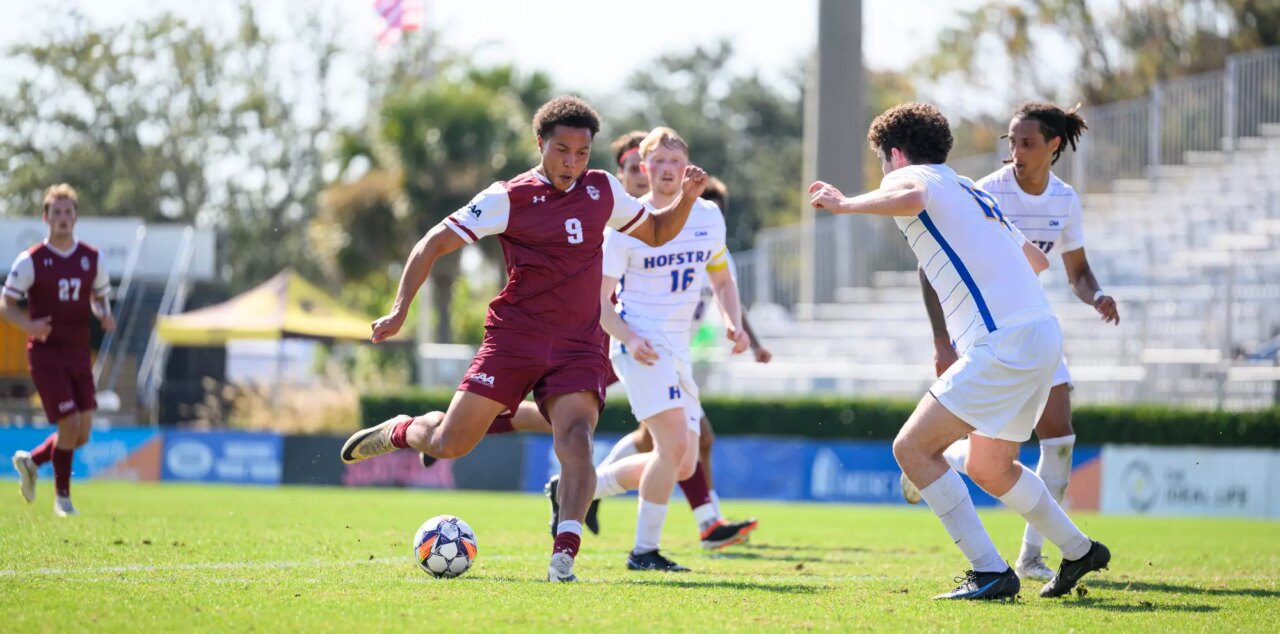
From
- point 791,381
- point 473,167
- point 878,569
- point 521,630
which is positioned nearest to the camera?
point 521,630

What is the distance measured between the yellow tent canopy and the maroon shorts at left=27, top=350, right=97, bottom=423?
17.2 meters

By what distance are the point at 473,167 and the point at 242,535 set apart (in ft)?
82.4

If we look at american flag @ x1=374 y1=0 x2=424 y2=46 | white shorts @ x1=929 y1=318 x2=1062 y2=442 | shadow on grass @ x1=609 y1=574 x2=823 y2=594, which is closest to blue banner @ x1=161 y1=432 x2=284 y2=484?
american flag @ x1=374 y1=0 x2=424 y2=46

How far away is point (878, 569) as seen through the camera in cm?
892

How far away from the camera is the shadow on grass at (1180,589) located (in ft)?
25.0

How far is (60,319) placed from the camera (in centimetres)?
1209

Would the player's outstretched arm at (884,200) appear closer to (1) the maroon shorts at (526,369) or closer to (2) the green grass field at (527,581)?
(1) the maroon shorts at (526,369)

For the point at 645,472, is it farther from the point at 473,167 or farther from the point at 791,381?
the point at 473,167

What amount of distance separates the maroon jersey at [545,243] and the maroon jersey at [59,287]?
18.7 feet

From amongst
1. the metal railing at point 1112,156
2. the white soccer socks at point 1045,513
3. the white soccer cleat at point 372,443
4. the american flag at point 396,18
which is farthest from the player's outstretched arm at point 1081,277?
the american flag at point 396,18

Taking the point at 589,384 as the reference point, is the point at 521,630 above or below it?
below

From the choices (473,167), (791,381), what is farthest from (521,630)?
(473,167)

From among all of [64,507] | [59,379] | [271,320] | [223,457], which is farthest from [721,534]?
[271,320]

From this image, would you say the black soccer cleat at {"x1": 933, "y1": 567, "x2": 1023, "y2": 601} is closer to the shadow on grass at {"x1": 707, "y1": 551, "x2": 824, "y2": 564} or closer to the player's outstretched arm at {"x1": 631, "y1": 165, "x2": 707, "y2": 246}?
the player's outstretched arm at {"x1": 631, "y1": 165, "x2": 707, "y2": 246}
